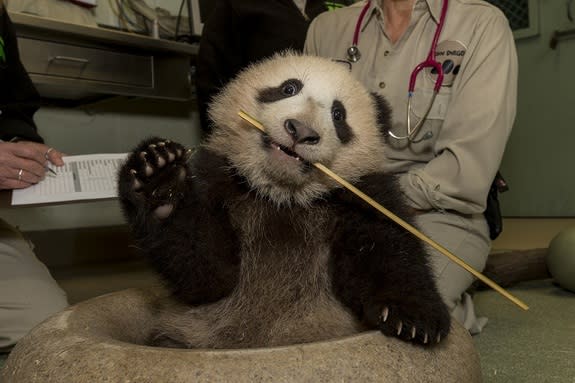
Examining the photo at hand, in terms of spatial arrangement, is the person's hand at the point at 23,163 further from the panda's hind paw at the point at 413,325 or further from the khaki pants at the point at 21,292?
the panda's hind paw at the point at 413,325

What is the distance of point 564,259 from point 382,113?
160cm

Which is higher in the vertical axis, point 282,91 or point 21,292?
point 282,91

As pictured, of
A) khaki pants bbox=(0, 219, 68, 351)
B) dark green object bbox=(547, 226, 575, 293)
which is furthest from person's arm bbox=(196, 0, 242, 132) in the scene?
dark green object bbox=(547, 226, 575, 293)

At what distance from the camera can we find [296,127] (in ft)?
3.54

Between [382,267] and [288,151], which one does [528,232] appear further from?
[288,151]

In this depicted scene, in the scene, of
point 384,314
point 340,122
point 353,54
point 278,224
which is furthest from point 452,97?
point 384,314

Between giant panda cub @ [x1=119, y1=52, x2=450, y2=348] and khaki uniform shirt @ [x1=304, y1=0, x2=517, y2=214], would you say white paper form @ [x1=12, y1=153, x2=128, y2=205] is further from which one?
khaki uniform shirt @ [x1=304, y1=0, x2=517, y2=214]

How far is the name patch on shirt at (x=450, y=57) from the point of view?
5.94ft

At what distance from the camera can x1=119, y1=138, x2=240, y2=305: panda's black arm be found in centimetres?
115

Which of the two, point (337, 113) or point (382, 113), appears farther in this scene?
point (382, 113)

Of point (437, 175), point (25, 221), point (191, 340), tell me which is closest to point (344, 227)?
point (191, 340)

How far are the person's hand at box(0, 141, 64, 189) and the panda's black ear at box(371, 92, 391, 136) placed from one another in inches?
46.1

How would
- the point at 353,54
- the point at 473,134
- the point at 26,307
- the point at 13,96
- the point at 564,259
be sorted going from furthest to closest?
the point at 564,259
the point at 13,96
the point at 26,307
the point at 353,54
the point at 473,134

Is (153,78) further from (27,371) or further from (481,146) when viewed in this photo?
(27,371)
